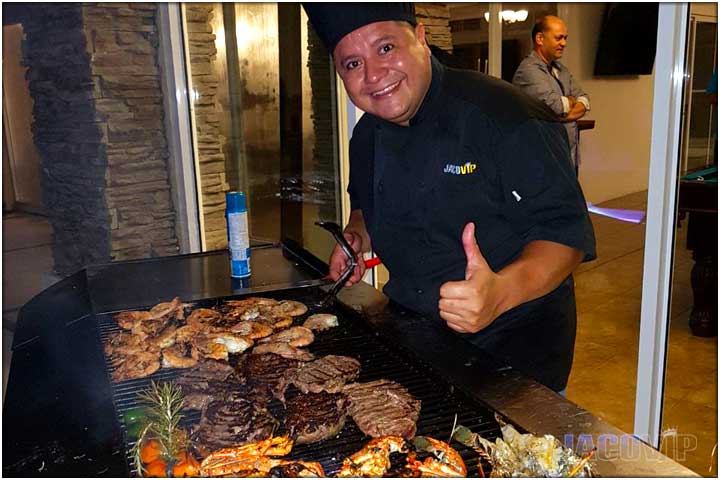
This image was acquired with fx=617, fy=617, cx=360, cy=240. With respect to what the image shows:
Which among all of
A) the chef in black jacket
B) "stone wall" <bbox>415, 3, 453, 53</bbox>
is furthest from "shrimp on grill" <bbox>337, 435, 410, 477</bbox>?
"stone wall" <bbox>415, 3, 453, 53</bbox>

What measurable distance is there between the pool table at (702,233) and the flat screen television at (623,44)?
166 inches

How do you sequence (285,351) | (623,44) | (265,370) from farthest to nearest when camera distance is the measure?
(623,44), (285,351), (265,370)

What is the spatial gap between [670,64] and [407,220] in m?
1.09

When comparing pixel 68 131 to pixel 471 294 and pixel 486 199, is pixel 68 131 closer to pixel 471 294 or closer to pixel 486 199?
pixel 486 199

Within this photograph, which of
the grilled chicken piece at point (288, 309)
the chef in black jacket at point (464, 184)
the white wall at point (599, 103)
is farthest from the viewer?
the white wall at point (599, 103)

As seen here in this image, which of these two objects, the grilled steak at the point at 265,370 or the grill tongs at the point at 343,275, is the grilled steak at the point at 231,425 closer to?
the grilled steak at the point at 265,370

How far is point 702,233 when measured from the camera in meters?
2.91

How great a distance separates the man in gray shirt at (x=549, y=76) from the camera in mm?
4680

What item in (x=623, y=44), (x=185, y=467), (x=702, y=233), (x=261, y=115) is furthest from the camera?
(x=623, y=44)

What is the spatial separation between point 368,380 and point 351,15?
3.36 ft

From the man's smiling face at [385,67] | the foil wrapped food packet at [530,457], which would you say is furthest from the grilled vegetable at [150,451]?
the man's smiling face at [385,67]

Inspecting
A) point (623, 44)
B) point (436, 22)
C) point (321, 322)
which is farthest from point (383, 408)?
point (623, 44)

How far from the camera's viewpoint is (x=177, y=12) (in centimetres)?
413

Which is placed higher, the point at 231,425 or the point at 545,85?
the point at 545,85
